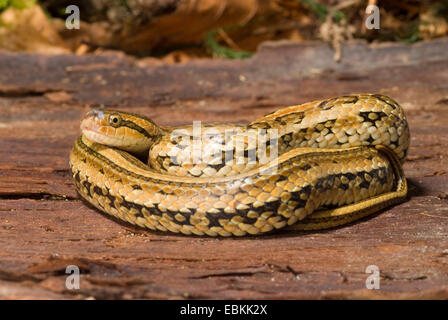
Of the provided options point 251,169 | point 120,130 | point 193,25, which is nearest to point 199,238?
point 251,169

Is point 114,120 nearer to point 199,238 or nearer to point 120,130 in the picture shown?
point 120,130

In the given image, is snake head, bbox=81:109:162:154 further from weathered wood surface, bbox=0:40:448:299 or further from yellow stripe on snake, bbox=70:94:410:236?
weathered wood surface, bbox=0:40:448:299

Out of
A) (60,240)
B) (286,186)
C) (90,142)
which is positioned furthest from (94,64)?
(286,186)

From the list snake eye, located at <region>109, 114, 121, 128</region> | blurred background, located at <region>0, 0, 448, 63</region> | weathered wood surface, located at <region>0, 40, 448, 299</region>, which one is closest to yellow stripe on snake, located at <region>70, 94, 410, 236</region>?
snake eye, located at <region>109, 114, 121, 128</region>

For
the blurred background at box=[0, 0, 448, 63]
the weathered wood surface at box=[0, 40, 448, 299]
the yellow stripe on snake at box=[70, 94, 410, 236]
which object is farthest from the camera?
the blurred background at box=[0, 0, 448, 63]

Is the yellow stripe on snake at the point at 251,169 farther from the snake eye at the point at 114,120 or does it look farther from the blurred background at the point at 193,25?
the blurred background at the point at 193,25

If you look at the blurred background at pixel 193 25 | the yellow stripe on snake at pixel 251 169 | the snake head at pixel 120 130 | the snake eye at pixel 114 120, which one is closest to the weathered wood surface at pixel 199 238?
the yellow stripe on snake at pixel 251 169

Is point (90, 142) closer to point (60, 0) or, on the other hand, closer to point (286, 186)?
point (286, 186)
